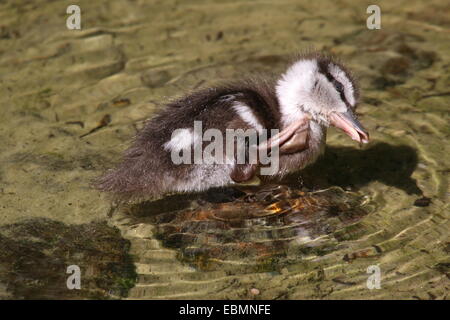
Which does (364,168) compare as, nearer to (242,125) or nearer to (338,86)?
(338,86)

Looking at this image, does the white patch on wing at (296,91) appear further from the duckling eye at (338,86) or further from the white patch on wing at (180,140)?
the white patch on wing at (180,140)

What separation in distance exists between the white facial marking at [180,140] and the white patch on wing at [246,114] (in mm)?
280

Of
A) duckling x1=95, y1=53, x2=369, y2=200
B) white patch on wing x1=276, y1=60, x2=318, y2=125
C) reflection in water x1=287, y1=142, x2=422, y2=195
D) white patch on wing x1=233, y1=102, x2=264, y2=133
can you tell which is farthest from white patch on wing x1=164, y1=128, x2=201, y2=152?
reflection in water x1=287, y1=142, x2=422, y2=195

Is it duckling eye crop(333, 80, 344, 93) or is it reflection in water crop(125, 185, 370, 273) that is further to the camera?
duckling eye crop(333, 80, 344, 93)

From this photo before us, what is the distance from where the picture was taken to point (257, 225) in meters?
3.98

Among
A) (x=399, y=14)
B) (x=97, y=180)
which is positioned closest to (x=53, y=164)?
(x=97, y=180)

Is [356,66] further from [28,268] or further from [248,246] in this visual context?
[28,268]

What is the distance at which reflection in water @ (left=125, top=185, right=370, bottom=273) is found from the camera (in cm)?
374

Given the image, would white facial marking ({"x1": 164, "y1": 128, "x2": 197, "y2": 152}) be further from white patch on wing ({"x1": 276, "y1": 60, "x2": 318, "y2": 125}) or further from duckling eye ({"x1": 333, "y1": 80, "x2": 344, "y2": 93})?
duckling eye ({"x1": 333, "y1": 80, "x2": 344, "y2": 93})

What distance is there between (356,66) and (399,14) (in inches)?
41.0

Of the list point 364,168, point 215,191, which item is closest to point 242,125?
point 215,191

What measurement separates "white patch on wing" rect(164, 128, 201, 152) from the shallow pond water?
41 centimetres

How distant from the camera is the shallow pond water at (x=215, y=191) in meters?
3.63

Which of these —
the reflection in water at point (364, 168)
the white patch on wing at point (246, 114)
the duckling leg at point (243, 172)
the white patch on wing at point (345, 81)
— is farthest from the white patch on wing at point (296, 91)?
the reflection in water at point (364, 168)
